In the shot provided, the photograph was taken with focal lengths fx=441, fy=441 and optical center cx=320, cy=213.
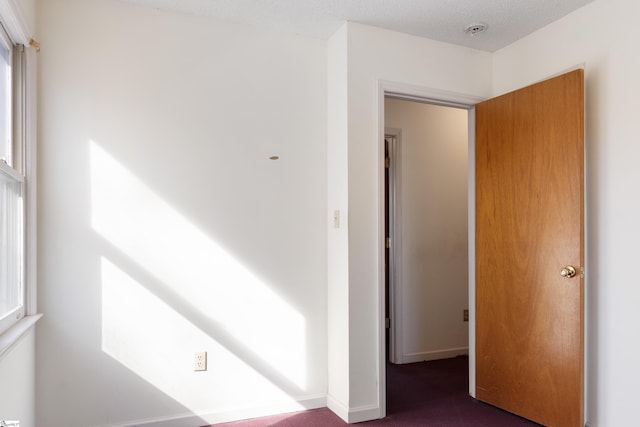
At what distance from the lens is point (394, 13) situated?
2.65 metres

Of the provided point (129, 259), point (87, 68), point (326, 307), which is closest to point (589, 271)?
point (326, 307)

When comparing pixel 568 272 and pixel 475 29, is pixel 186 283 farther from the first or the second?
pixel 475 29

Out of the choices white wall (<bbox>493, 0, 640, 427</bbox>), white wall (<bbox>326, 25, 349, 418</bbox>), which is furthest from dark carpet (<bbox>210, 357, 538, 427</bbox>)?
white wall (<bbox>493, 0, 640, 427</bbox>)

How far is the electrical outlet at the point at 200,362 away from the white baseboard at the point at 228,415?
261mm

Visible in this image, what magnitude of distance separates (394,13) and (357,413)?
2439 mm

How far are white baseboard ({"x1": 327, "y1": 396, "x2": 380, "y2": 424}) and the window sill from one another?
1.77 meters

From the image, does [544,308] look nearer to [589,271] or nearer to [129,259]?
[589,271]

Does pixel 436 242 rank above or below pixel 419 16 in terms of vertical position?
below

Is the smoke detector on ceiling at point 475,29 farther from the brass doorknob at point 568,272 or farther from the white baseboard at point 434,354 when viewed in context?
the white baseboard at point 434,354

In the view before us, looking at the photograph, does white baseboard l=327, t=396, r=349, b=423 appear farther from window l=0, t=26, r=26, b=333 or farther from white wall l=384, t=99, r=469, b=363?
window l=0, t=26, r=26, b=333

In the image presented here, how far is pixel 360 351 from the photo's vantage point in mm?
2748

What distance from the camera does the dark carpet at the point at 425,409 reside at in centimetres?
267

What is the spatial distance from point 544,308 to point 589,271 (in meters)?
0.33

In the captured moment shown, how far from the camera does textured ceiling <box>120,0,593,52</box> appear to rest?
2529mm
